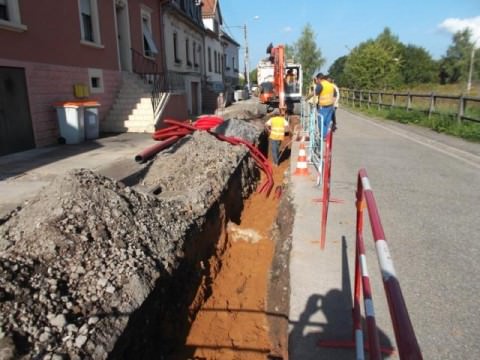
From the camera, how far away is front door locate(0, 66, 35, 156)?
9.12 metres

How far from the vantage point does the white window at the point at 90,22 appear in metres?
12.4

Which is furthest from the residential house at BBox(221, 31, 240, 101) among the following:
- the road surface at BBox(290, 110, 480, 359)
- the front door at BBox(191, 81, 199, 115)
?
the road surface at BBox(290, 110, 480, 359)

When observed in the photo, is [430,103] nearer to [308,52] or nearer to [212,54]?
[212,54]

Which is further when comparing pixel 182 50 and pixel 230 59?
pixel 230 59

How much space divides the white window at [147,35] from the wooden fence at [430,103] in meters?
12.4

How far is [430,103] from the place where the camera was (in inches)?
616

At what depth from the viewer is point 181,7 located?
74.4 feet

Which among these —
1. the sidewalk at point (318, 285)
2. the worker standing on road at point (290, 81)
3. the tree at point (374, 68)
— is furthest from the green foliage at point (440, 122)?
the tree at point (374, 68)

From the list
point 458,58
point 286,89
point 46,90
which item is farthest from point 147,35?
point 458,58

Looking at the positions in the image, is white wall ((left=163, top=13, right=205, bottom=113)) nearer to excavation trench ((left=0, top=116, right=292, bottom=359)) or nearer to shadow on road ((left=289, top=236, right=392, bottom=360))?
excavation trench ((left=0, top=116, right=292, bottom=359))

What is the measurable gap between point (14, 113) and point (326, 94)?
8035 millimetres

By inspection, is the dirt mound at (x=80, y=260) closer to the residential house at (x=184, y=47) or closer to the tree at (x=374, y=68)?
the residential house at (x=184, y=47)

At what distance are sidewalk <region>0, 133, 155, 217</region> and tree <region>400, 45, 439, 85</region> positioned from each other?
210 feet

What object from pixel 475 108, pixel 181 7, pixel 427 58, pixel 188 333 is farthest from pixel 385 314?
pixel 427 58
